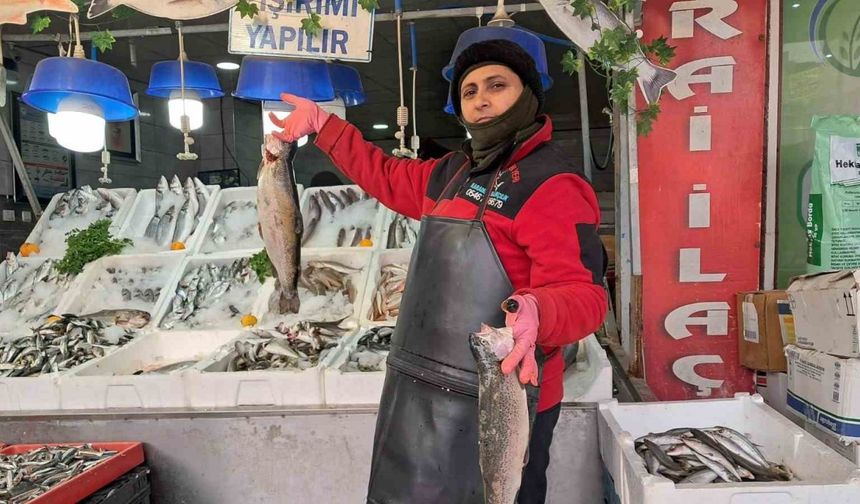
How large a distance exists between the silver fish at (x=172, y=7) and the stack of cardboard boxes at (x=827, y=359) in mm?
3386

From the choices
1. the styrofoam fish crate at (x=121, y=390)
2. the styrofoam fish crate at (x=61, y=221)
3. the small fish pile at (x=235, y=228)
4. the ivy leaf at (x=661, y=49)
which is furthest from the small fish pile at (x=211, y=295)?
the ivy leaf at (x=661, y=49)

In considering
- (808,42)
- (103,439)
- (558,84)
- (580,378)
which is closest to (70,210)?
(103,439)

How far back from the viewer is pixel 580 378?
3293mm

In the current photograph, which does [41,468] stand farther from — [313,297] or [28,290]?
[28,290]

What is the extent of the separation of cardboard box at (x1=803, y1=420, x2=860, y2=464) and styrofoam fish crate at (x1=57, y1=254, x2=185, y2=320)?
438 centimetres

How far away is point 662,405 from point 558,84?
920 cm

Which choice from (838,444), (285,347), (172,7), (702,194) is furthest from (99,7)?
(838,444)

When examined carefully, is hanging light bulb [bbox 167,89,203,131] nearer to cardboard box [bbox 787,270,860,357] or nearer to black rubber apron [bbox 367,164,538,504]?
black rubber apron [bbox 367,164,538,504]

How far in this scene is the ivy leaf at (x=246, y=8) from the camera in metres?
2.87

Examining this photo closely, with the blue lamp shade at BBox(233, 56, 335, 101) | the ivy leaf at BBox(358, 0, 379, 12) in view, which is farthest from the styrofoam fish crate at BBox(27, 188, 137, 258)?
the ivy leaf at BBox(358, 0, 379, 12)

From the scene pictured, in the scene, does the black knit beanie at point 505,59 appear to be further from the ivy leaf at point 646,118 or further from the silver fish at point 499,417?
the ivy leaf at point 646,118

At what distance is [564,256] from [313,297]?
10.2 feet

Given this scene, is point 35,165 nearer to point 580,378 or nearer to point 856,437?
point 580,378

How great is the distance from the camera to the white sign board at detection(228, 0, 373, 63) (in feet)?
9.78
